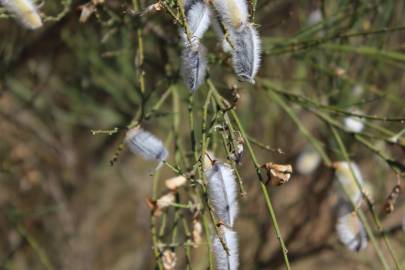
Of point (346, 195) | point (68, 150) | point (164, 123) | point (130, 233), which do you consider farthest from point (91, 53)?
point (130, 233)

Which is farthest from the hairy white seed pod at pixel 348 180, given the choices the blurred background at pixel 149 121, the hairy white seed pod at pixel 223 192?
the hairy white seed pod at pixel 223 192

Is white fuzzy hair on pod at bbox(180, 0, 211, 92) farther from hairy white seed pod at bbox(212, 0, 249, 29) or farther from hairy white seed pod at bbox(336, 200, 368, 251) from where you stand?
hairy white seed pod at bbox(336, 200, 368, 251)

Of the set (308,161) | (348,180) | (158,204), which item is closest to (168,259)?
(158,204)

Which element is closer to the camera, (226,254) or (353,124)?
(226,254)

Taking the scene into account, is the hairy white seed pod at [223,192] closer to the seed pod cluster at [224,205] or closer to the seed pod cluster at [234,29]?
the seed pod cluster at [224,205]

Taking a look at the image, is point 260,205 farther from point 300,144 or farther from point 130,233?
point 130,233

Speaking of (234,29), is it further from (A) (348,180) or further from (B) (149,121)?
(B) (149,121)

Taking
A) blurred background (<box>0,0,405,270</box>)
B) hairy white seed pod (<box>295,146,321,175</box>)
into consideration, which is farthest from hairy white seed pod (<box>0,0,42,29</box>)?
hairy white seed pod (<box>295,146,321,175</box>)
